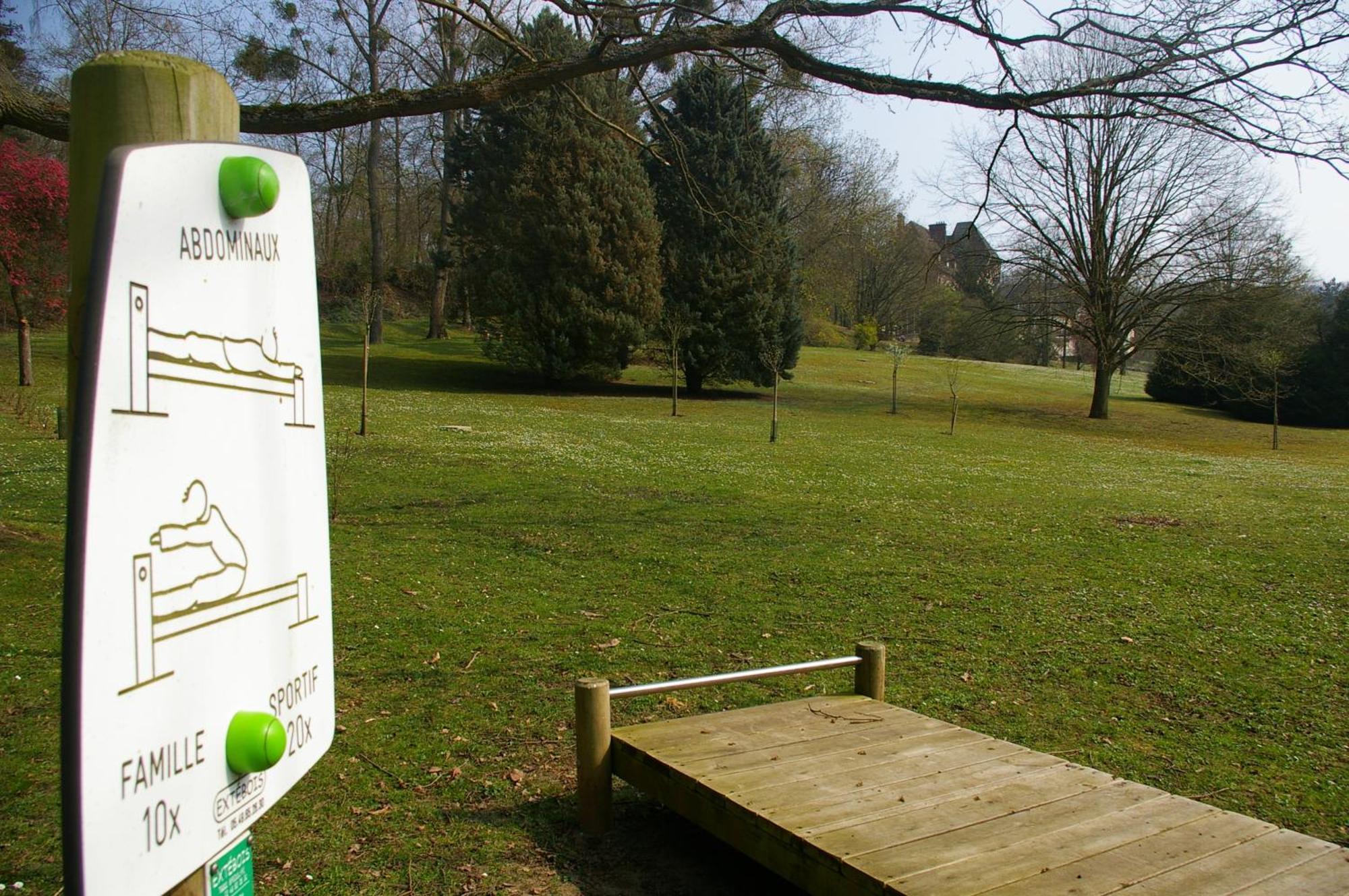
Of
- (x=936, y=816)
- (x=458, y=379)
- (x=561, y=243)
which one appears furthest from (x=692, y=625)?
(x=458, y=379)

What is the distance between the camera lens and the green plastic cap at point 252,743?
6.09 ft

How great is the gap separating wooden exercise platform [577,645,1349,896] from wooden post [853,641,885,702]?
1.73 ft

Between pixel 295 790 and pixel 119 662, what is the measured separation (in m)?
4.29

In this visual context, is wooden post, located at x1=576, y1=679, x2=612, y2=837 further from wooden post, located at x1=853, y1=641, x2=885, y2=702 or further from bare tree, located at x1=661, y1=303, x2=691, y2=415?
bare tree, located at x1=661, y1=303, x2=691, y2=415

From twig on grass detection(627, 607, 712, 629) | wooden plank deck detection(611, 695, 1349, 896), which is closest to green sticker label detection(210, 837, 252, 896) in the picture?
wooden plank deck detection(611, 695, 1349, 896)

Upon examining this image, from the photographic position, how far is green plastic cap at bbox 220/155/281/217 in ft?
5.99

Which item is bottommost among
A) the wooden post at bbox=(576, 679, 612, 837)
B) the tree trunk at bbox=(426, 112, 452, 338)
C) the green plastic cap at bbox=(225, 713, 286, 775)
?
the wooden post at bbox=(576, 679, 612, 837)

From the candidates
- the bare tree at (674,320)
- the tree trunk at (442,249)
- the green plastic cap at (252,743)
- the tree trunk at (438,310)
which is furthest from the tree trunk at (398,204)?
the green plastic cap at (252,743)

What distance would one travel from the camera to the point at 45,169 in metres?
23.4

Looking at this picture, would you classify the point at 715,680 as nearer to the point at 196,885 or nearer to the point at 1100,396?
the point at 196,885

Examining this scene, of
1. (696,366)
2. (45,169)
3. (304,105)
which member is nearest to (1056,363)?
(696,366)

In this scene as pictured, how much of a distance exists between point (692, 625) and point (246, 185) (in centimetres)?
721

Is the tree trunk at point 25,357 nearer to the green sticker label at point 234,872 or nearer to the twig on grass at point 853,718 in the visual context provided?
the twig on grass at point 853,718

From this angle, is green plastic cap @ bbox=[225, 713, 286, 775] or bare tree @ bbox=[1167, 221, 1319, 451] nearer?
green plastic cap @ bbox=[225, 713, 286, 775]
